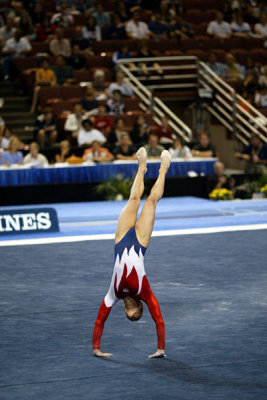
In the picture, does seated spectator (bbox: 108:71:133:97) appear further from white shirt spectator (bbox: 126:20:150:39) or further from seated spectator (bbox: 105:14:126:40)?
white shirt spectator (bbox: 126:20:150:39)

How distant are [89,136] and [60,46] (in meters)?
3.21

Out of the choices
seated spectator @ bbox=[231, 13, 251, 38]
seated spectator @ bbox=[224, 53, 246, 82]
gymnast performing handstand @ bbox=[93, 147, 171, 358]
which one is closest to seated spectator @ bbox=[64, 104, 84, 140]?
seated spectator @ bbox=[224, 53, 246, 82]

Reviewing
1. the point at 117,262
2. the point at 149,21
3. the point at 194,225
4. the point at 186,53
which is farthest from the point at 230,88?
the point at 117,262

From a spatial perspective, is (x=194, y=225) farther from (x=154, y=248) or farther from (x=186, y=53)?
(x=186, y=53)

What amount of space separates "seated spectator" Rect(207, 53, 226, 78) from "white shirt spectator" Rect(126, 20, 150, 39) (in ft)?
5.69

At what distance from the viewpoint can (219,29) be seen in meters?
20.2

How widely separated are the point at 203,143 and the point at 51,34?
510 cm

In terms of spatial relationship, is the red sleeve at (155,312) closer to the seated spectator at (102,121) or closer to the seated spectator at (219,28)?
the seated spectator at (102,121)

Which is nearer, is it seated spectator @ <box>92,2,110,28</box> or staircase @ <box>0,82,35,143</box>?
staircase @ <box>0,82,35,143</box>

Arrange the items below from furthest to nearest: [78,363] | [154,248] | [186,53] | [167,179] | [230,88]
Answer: [186,53], [230,88], [167,179], [154,248], [78,363]

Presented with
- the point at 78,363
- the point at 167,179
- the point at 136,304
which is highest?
the point at 136,304

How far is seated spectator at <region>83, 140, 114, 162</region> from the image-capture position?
14711 mm

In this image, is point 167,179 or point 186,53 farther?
point 186,53

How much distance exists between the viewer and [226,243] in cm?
1093
